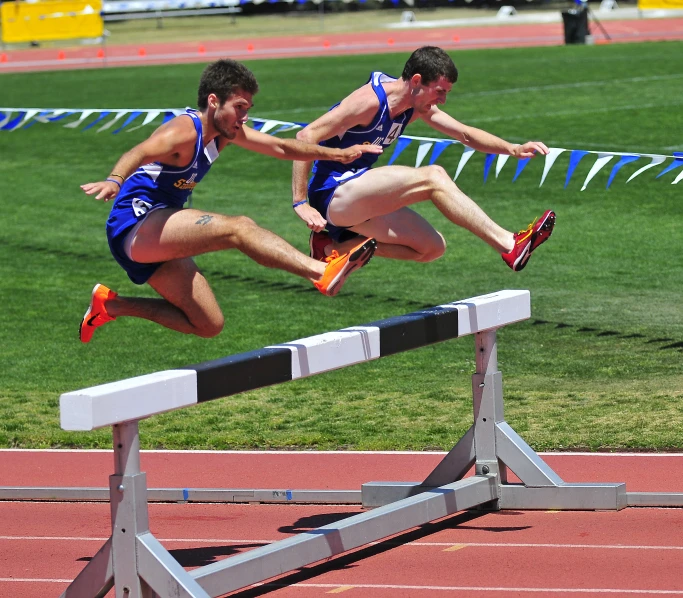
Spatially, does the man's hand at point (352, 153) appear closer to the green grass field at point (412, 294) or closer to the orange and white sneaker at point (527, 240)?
the orange and white sneaker at point (527, 240)

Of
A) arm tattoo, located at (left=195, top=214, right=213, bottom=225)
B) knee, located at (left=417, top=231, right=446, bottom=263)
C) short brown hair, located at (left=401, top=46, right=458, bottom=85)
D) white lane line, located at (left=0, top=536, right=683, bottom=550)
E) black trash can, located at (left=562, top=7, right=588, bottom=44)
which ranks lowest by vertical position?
white lane line, located at (left=0, top=536, right=683, bottom=550)

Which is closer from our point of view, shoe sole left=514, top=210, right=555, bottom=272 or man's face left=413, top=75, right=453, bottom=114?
shoe sole left=514, top=210, right=555, bottom=272

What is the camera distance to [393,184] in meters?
7.32

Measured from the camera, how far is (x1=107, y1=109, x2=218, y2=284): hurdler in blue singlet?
6.92 meters

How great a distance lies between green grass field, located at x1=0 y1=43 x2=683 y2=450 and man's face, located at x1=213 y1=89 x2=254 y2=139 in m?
3.22

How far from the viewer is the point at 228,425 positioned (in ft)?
33.4

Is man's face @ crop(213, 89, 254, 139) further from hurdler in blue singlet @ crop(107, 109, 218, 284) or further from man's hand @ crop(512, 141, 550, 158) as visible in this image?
man's hand @ crop(512, 141, 550, 158)

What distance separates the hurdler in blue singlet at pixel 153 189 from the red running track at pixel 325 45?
90.9 feet

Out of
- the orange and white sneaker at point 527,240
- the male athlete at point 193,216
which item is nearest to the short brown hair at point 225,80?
the male athlete at point 193,216

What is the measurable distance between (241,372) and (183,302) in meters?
1.42

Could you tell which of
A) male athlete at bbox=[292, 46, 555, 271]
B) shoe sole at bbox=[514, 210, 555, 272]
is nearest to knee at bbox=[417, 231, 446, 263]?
male athlete at bbox=[292, 46, 555, 271]

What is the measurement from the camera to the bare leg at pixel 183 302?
23.7 feet

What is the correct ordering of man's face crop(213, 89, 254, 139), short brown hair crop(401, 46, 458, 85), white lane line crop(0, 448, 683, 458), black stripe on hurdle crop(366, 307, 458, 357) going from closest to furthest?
1. black stripe on hurdle crop(366, 307, 458, 357)
2. man's face crop(213, 89, 254, 139)
3. short brown hair crop(401, 46, 458, 85)
4. white lane line crop(0, 448, 683, 458)

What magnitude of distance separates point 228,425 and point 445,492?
3060 mm
